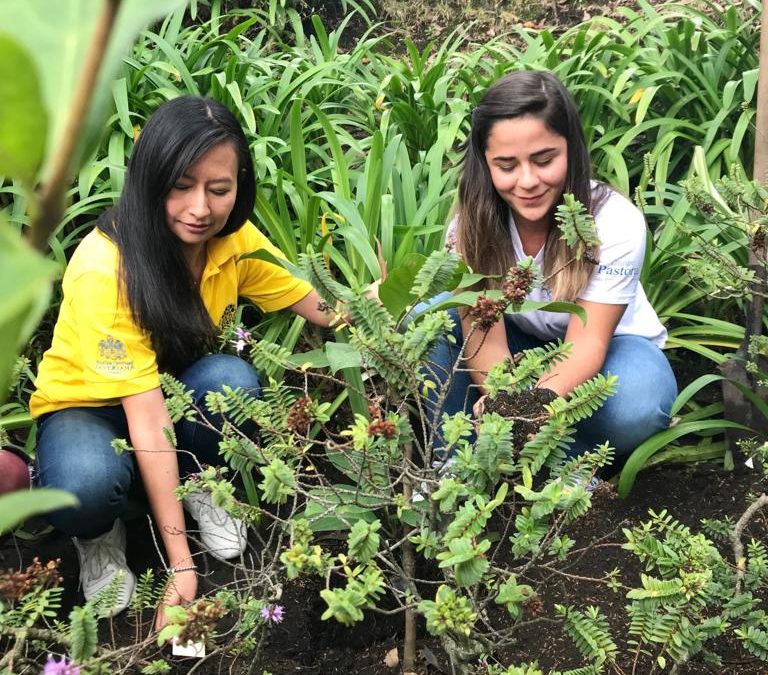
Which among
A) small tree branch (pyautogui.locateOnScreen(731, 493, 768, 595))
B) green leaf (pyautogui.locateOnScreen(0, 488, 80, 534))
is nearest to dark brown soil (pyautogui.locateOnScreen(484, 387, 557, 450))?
small tree branch (pyautogui.locateOnScreen(731, 493, 768, 595))

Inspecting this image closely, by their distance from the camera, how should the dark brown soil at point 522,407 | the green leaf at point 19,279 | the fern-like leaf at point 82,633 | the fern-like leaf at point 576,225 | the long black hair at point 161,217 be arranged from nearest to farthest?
the green leaf at point 19,279 < the fern-like leaf at point 82,633 < the fern-like leaf at point 576,225 < the dark brown soil at point 522,407 < the long black hair at point 161,217

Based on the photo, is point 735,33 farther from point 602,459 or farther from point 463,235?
point 602,459

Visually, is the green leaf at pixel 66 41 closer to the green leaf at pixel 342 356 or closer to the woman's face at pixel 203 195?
the green leaf at pixel 342 356

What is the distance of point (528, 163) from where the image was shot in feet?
7.19

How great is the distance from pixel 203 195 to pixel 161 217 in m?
0.11

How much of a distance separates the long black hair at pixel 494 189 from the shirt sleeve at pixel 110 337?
0.85 m

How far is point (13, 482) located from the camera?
6.92ft

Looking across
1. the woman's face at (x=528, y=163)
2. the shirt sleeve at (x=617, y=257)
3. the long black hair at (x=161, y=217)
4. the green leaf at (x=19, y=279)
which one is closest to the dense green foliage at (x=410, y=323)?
the green leaf at (x=19, y=279)

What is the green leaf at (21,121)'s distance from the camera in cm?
27

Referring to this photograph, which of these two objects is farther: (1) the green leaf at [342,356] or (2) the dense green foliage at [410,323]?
(1) the green leaf at [342,356]

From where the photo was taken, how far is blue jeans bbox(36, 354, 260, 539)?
2.10m

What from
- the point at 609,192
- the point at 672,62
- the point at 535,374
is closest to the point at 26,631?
the point at 535,374

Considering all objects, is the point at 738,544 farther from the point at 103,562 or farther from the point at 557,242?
the point at 103,562

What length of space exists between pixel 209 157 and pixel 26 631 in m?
1.18
